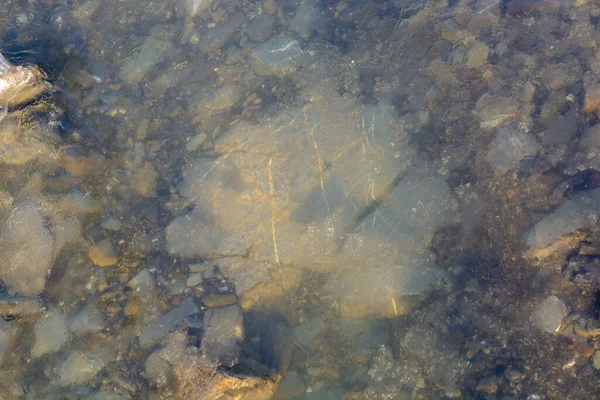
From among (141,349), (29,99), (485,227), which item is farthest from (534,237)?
(29,99)

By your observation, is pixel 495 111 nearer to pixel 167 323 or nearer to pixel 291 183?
pixel 291 183

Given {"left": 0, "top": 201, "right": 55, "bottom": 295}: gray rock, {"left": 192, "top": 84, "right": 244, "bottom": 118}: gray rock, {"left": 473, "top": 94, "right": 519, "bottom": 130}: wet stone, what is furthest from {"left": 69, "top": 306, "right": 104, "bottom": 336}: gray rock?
{"left": 473, "top": 94, "right": 519, "bottom": 130}: wet stone

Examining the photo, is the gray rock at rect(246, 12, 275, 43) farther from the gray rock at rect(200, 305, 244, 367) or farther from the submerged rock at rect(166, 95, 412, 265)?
the gray rock at rect(200, 305, 244, 367)

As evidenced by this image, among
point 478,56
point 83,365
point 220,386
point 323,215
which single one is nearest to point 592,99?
point 478,56

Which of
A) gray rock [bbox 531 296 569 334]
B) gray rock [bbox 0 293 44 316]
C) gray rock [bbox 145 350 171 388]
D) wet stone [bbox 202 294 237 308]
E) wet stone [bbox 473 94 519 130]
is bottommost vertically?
gray rock [bbox 145 350 171 388]

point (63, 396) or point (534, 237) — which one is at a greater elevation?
point (534, 237)

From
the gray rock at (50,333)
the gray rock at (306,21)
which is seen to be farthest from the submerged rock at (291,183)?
the gray rock at (50,333)

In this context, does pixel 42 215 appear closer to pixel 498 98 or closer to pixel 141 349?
pixel 141 349
